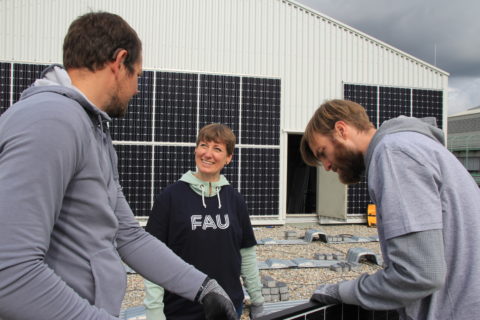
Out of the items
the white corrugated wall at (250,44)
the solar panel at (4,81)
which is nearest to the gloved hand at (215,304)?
the white corrugated wall at (250,44)

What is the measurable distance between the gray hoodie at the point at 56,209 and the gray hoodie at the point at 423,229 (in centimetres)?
99

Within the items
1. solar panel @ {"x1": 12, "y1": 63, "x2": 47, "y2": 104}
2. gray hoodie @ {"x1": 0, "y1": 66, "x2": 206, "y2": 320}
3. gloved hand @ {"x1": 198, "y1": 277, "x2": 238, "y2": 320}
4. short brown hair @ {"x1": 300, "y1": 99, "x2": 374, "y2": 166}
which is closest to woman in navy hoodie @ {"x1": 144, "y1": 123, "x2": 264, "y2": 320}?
gloved hand @ {"x1": 198, "y1": 277, "x2": 238, "y2": 320}

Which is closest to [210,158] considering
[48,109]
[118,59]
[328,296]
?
[328,296]

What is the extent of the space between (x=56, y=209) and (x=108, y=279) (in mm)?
352

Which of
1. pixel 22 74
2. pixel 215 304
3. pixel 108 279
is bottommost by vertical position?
pixel 215 304

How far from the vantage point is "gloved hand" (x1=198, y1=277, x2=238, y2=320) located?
5.55ft

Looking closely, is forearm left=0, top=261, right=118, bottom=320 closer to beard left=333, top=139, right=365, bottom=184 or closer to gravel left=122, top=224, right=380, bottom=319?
beard left=333, top=139, right=365, bottom=184

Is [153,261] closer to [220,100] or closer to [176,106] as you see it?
[176,106]

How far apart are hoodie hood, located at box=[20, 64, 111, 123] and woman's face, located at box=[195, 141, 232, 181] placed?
1.53 m

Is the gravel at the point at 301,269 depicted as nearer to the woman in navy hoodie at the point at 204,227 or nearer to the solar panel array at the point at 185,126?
the solar panel array at the point at 185,126

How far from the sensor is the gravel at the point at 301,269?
18.3 feet

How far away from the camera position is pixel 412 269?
1335 mm

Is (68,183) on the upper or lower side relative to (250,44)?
lower

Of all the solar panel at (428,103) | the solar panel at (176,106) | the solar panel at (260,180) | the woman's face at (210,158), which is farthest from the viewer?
the solar panel at (428,103)
